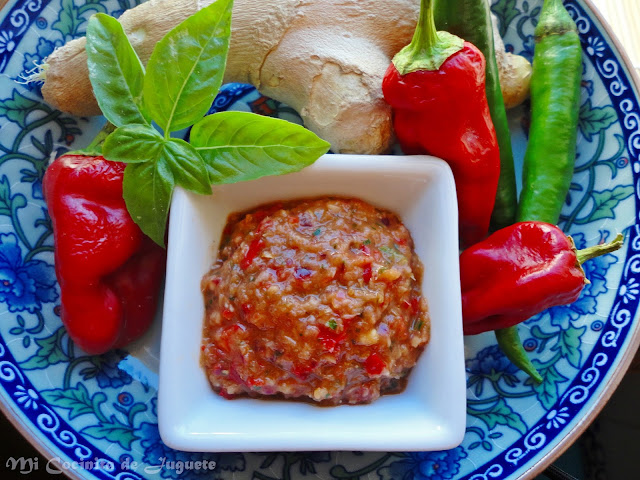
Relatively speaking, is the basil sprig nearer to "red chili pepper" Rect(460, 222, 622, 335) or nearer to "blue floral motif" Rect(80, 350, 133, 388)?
"blue floral motif" Rect(80, 350, 133, 388)

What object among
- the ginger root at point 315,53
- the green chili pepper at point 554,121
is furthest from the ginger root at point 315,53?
the green chili pepper at point 554,121

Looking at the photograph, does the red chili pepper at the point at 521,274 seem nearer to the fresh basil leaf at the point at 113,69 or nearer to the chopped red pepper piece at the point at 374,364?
the chopped red pepper piece at the point at 374,364

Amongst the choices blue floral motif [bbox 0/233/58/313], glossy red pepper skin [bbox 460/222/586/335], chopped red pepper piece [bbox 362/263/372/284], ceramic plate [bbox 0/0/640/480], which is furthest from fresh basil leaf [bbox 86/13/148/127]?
glossy red pepper skin [bbox 460/222/586/335]

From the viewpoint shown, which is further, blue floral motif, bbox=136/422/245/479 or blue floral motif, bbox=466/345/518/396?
blue floral motif, bbox=466/345/518/396

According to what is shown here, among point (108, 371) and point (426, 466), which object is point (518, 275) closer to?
point (426, 466)

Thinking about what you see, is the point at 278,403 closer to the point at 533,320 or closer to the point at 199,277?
the point at 199,277

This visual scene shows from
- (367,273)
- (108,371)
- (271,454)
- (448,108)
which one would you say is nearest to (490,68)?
(448,108)
